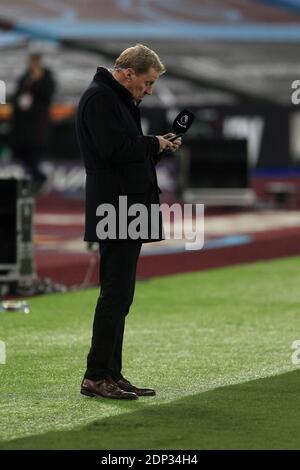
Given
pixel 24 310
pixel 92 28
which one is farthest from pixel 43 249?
pixel 92 28

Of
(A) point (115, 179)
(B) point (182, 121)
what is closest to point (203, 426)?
(A) point (115, 179)

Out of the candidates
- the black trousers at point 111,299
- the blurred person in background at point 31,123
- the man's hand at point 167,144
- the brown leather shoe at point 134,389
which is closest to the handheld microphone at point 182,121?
the man's hand at point 167,144

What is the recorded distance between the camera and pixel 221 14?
3459 cm

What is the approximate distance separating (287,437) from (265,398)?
113 cm

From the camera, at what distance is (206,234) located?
62.3 ft

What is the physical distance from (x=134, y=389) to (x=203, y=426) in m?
1.02

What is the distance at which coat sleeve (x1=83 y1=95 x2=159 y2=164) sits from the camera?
7984 mm

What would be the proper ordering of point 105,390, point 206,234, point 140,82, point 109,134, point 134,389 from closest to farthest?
point 109,134 < point 140,82 < point 105,390 < point 134,389 < point 206,234

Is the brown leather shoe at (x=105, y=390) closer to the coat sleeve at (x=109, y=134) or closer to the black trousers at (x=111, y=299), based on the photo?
the black trousers at (x=111, y=299)

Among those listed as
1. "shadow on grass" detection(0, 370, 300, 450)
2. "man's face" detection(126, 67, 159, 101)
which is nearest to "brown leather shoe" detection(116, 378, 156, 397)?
"shadow on grass" detection(0, 370, 300, 450)

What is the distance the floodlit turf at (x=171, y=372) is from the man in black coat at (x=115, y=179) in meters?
0.33

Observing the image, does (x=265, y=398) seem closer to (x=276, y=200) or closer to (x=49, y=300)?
(x=49, y=300)

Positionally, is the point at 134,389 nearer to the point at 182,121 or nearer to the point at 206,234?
the point at 182,121

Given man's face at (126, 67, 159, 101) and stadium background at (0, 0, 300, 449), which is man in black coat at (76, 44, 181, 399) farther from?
stadium background at (0, 0, 300, 449)
